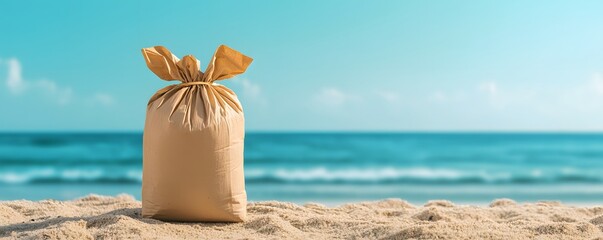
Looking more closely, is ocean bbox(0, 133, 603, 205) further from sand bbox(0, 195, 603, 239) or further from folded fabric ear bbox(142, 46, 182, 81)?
folded fabric ear bbox(142, 46, 182, 81)

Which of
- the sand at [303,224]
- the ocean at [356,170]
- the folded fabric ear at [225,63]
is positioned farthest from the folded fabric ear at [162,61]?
the ocean at [356,170]

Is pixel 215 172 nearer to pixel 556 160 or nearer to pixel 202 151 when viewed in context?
pixel 202 151

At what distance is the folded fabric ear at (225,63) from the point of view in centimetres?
284

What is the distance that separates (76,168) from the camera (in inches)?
460

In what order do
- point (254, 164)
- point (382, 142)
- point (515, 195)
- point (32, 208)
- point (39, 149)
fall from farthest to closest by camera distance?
point (382, 142) → point (39, 149) → point (254, 164) → point (515, 195) → point (32, 208)

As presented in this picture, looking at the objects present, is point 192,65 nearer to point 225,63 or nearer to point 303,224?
point 225,63

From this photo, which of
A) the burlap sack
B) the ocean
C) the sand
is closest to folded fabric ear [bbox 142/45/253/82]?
the burlap sack

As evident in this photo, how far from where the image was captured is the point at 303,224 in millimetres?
2898

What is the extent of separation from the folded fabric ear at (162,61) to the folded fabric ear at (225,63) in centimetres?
15

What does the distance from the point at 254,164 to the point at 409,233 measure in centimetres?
1006

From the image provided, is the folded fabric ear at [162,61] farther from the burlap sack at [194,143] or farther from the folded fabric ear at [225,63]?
the folded fabric ear at [225,63]

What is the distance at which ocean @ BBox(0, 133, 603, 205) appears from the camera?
285 inches

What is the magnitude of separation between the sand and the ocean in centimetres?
285

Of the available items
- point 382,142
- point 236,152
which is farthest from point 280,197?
point 382,142
